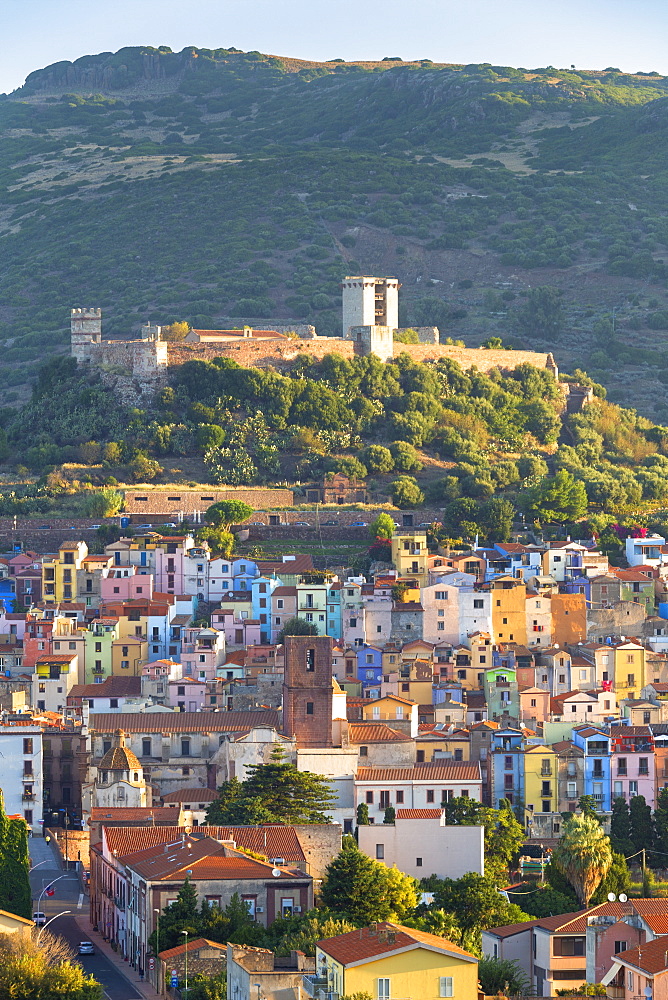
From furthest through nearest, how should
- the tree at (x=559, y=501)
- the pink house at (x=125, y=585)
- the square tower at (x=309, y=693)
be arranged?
the tree at (x=559, y=501) < the pink house at (x=125, y=585) < the square tower at (x=309, y=693)

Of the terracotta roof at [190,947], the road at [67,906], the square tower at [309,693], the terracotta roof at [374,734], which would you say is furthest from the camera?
the terracotta roof at [374,734]

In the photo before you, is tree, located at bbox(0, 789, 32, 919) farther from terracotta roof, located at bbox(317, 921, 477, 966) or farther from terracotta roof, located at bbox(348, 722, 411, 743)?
terracotta roof, located at bbox(348, 722, 411, 743)

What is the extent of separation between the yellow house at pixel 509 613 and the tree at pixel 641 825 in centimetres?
1341

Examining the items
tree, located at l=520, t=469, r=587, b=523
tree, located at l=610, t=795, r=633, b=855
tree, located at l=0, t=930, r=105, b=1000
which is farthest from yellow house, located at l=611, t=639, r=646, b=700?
tree, located at l=0, t=930, r=105, b=1000

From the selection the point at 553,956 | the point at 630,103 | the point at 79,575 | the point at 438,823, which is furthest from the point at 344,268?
the point at 553,956

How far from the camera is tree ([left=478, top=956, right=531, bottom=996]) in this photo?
4028 centimetres

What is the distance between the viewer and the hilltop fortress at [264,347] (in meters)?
86.1

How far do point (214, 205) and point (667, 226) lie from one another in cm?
2439

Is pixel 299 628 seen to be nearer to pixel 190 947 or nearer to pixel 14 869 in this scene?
pixel 14 869

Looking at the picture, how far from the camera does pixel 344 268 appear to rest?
121062 millimetres

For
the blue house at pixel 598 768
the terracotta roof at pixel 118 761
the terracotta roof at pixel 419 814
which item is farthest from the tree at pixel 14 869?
the blue house at pixel 598 768

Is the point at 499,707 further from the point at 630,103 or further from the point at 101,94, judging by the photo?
the point at 101,94

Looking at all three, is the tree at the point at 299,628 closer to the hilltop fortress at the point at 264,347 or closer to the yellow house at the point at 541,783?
the yellow house at the point at 541,783

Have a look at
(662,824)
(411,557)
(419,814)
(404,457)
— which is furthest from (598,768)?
(404,457)
